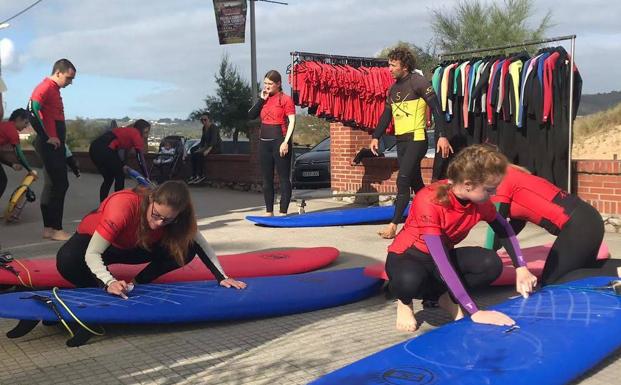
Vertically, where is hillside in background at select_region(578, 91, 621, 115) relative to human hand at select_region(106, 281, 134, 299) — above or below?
above

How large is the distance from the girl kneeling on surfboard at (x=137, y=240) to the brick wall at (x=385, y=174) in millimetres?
4807

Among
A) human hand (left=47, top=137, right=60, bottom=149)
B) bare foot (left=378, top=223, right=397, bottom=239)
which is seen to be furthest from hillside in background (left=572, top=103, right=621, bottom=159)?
human hand (left=47, top=137, right=60, bottom=149)

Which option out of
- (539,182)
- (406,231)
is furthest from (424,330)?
(539,182)

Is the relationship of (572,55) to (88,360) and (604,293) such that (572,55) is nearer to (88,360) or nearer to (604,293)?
(604,293)

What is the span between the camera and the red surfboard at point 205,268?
3.92m

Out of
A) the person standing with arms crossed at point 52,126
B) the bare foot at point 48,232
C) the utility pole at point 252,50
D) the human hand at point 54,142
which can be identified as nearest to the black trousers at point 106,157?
the person standing with arms crossed at point 52,126

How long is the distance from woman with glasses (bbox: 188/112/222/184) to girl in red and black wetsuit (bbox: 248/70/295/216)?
6303 mm

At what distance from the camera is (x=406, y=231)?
371cm

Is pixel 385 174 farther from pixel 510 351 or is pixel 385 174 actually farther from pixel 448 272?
pixel 510 351

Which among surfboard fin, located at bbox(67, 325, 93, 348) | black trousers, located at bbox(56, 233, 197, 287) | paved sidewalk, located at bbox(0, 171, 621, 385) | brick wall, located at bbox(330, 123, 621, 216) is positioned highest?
brick wall, located at bbox(330, 123, 621, 216)

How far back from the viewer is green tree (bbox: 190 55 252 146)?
31734mm

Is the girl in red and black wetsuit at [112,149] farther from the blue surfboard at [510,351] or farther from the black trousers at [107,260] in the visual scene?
the blue surfboard at [510,351]

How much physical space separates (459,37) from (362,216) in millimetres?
18953

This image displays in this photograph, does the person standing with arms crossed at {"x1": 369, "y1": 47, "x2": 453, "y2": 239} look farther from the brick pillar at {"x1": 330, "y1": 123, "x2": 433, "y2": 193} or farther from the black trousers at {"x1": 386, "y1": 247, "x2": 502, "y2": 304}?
Answer: the black trousers at {"x1": 386, "y1": 247, "x2": 502, "y2": 304}
